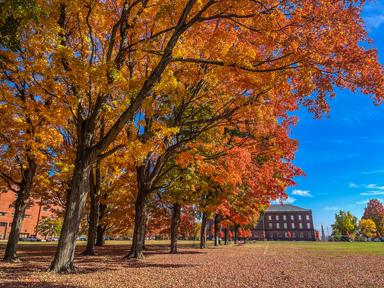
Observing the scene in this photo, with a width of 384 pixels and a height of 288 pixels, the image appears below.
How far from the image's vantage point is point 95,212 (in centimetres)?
1981

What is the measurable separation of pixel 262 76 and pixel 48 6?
7.09 meters

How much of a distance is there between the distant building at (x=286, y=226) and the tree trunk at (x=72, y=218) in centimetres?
11946

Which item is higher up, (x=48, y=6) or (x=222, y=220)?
(x=48, y=6)

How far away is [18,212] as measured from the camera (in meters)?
12.8

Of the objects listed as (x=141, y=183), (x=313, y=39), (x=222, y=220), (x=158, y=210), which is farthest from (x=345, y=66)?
(x=222, y=220)

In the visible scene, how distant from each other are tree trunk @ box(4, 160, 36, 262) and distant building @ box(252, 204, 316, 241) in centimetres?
11709

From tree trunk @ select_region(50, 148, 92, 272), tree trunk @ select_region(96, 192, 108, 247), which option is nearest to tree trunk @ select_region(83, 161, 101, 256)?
tree trunk @ select_region(96, 192, 108, 247)

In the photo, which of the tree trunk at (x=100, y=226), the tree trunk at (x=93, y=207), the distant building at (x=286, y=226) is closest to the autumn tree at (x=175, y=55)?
the tree trunk at (x=93, y=207)

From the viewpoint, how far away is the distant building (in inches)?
4710

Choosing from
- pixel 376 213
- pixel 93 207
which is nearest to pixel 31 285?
pixel 93 207

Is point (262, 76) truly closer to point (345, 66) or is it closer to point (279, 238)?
point (345, 66)

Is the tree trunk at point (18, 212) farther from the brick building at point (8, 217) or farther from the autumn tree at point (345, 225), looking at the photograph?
the autumn tree at point (345, 225)

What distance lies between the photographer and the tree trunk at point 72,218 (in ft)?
28.5

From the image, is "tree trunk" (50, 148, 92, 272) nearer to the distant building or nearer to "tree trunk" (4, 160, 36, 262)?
"tree trunk" (4, 160, 36, 262)
